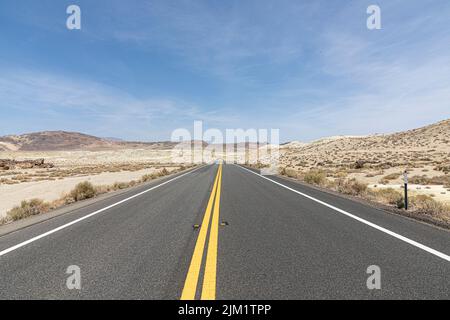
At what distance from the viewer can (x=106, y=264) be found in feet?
15.3

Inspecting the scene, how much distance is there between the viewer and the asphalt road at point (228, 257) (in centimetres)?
370

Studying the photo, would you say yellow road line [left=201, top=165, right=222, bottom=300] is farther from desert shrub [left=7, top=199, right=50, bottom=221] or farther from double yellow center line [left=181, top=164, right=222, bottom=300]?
desert shrub [left=7, top=199, right=50, bottom=221]

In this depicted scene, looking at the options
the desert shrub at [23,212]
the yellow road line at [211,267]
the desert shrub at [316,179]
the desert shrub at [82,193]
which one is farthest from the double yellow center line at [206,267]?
the desert shrub at [316,179]

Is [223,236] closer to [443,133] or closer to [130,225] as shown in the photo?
[130,225]

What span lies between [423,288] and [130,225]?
6.30 meters

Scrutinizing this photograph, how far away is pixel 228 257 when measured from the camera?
491 cm

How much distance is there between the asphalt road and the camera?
146 inches

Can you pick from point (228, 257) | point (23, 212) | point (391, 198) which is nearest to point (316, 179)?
point (391, 198)

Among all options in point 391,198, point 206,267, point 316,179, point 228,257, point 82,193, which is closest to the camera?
point 206,267

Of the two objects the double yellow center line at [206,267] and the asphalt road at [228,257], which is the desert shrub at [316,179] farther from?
the double yellow center line at [206,267]

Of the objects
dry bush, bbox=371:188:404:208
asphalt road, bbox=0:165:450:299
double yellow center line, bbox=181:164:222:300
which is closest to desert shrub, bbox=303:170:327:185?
dry bush, bbox=371:188:404:208

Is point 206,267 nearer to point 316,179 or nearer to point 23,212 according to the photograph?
point 23,212

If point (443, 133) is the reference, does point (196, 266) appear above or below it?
below
